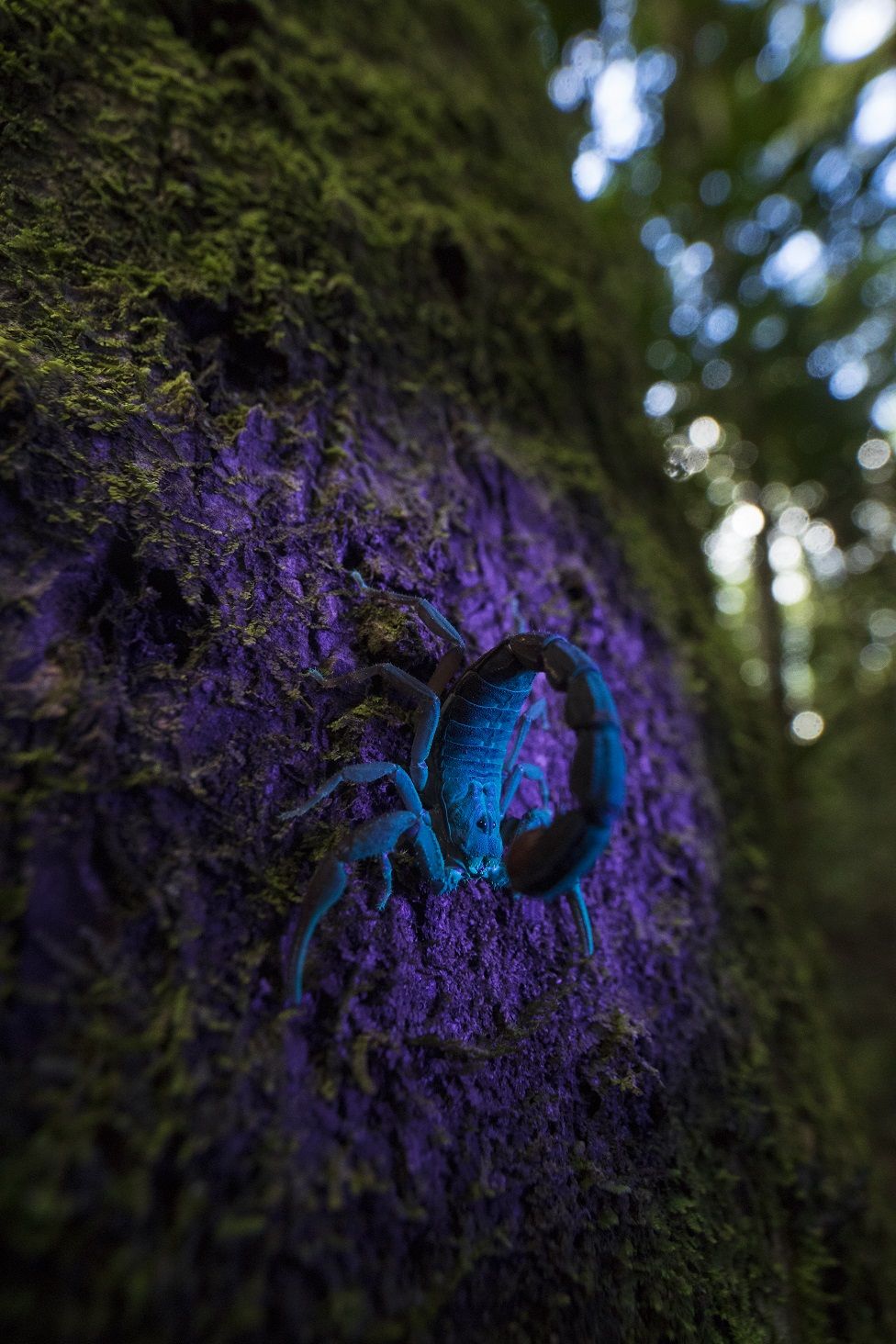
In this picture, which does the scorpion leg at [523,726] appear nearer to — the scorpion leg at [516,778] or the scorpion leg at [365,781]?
the scorpion leg at [516,778]

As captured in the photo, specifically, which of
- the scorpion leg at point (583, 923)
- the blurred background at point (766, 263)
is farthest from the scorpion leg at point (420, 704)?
the blurred background at point (766, 263)

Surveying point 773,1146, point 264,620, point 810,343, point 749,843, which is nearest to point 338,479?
point 264,620

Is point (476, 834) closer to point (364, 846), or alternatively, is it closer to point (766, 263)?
point (364, 846)

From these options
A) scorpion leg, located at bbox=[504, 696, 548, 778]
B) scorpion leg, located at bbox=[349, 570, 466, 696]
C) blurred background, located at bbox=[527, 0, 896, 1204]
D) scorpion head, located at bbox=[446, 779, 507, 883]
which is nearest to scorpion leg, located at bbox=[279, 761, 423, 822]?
scorpion head, located at bbox=[446, 779, 507, 883]

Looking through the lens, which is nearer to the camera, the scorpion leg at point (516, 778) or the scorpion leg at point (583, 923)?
the scorpion leg at point (583, 923)

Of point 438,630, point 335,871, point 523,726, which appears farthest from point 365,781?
point 523,726

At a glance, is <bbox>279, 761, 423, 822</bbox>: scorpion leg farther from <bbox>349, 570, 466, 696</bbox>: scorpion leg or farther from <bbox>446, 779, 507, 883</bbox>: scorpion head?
<bbox>349, 570, 466, 696</bbox>: scorpion leg

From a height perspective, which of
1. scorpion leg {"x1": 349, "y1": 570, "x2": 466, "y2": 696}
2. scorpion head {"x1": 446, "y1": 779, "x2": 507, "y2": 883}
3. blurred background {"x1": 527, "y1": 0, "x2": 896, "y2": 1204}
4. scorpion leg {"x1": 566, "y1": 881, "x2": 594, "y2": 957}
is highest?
blurred background {"x1": 527, "y1": 0, "x2": 896, "y2": 1204}
